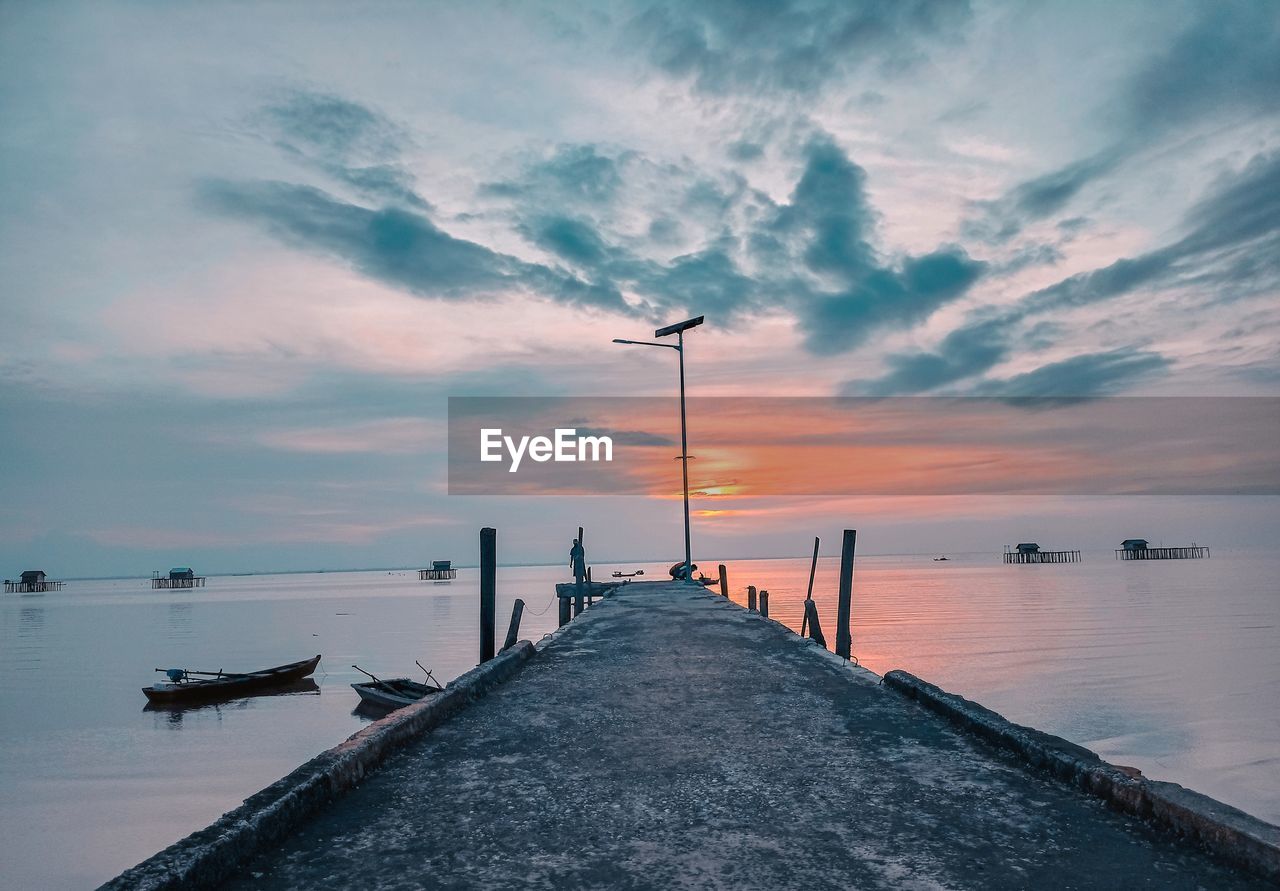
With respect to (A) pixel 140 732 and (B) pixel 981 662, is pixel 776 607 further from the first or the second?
(A) pixel 140 732

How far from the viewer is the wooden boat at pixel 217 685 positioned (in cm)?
2633

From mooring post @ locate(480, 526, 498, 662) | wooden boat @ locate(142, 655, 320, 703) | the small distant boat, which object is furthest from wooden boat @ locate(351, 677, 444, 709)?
mooring post @ locate(480, 526, 498, 662)

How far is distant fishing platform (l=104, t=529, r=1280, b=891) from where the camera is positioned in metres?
3.73

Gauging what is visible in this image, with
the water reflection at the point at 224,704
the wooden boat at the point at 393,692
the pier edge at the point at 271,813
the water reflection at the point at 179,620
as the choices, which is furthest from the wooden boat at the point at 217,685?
the water reflection at the point at 179,620

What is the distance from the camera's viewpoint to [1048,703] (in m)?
21.0

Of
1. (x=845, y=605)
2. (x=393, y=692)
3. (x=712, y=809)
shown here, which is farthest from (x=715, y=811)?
(x=393, y=692)

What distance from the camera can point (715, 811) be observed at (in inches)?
183

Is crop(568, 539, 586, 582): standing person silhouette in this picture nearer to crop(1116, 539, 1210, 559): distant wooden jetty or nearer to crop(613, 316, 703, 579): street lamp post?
crop(613, 316, 703, 579): street lamp post

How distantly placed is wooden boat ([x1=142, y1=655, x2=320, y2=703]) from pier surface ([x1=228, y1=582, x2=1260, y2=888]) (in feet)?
76.1

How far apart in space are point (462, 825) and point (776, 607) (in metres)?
53.2

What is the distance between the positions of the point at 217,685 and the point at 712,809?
26.8m

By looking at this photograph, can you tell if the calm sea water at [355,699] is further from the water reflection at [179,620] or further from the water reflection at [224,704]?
the water reflection at [179,620]

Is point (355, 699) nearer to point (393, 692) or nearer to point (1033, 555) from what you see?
point (393, 692)

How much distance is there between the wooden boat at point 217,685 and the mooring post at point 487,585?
16.9m
